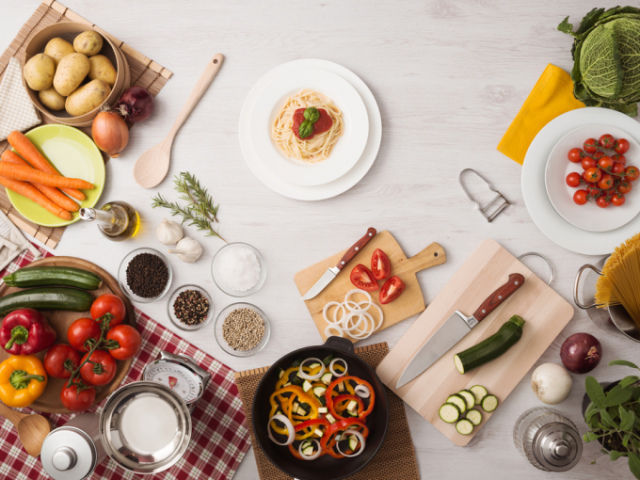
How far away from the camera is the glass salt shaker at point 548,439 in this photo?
1839 mm

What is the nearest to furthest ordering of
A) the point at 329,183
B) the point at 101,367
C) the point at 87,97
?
1. the point at 101,367
2. the point at 87,97
3. the point at 329,183

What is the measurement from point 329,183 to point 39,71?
4.33ft

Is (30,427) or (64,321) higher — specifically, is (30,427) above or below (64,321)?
below

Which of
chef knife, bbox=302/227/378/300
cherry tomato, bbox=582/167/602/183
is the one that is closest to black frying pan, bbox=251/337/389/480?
chef knife, bbox=302/227/378/300

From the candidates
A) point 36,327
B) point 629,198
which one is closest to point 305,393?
point 36,327

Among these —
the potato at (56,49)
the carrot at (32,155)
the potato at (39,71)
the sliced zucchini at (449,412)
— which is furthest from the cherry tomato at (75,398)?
the sliced zucchini at (449,412)

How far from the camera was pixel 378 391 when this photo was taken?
198 cm

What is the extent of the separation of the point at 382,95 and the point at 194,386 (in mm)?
1531

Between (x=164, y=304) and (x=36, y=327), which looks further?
(x=164, y=304)

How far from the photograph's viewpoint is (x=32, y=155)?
80.4 inches

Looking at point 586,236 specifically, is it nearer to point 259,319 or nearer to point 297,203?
point 297,203

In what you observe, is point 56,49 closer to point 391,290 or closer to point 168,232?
point 168,232

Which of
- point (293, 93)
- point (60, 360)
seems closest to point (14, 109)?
point (60, 360)

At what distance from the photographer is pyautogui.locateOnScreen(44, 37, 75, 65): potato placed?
1986mm
